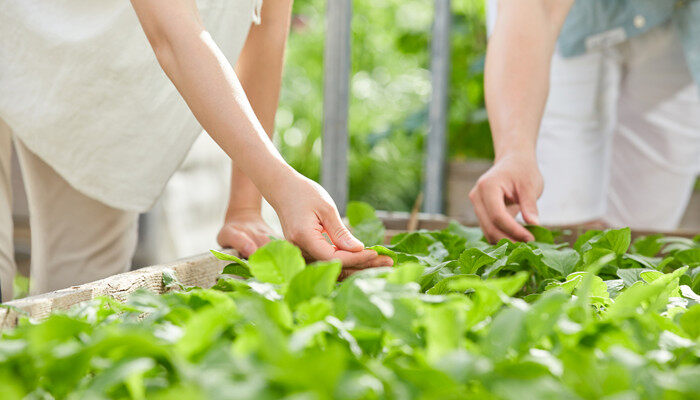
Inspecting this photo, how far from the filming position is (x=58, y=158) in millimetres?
948

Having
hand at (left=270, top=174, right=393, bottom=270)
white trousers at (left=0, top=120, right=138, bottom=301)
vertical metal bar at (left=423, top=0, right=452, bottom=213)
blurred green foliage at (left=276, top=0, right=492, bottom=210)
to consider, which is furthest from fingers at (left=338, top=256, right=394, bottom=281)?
blurred green foliage at (left=276, top=0, right=492, bottom=210)

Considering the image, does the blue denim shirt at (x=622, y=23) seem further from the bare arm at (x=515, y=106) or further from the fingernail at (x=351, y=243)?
the fingernail at (x=351, y=243)

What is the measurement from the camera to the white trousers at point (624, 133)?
1.49 m

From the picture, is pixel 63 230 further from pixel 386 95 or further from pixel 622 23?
pixel 386 95

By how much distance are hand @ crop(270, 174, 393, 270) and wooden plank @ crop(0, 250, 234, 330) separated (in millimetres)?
135

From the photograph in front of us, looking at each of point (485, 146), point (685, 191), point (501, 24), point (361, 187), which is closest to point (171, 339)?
point (501, 24)

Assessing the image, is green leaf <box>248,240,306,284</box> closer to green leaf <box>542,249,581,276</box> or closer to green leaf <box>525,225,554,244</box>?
green leaf <box>542,249,581,276</box>

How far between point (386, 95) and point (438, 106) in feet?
5.24

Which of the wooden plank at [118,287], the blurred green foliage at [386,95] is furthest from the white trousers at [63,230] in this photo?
the blurred green foliage at [386,95]

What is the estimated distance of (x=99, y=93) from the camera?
94 centimetres

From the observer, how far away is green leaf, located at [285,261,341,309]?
0.48 metres

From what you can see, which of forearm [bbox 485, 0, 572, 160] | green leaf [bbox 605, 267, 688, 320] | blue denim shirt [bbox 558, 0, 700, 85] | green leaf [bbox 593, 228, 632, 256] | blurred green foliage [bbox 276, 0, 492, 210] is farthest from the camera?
blurred green foliage [bbox 276, 0, 492, 210]

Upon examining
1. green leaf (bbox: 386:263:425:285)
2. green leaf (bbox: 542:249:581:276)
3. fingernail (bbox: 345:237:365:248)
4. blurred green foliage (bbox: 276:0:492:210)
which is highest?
green leaf (bbox: 386:263:425:285)

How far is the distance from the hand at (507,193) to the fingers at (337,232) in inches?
11.3
